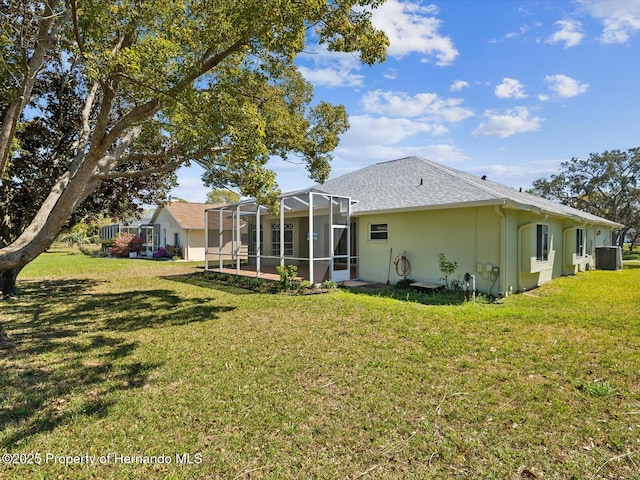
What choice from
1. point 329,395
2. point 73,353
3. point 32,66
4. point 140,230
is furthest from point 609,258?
point 140,230

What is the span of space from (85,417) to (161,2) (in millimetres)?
6714

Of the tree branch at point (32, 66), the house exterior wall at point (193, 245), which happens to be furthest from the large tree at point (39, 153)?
the house exterior wall at point (193, 245)

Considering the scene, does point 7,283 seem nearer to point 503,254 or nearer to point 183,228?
point 183,228

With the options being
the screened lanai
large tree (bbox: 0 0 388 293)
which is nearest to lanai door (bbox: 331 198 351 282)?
the screened lanai

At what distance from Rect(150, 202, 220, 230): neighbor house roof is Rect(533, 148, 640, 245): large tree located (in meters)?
38.8

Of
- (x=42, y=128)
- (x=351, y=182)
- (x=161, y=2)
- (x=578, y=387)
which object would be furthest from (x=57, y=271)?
(x=578, y=387)

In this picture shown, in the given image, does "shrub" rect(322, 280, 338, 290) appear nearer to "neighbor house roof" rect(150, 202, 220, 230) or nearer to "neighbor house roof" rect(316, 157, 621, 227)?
"neighbor house roof" rect(316, 157, 621, 227)

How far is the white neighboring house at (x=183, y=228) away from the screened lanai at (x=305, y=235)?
20.6ft

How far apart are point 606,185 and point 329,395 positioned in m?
43.9

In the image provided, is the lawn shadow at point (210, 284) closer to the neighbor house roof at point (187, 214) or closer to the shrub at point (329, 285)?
the shrub at point (329, 285)

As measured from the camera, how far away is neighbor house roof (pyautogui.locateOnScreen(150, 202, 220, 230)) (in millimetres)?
25875

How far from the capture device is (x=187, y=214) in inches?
1081

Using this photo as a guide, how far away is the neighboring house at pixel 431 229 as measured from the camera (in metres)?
10.3

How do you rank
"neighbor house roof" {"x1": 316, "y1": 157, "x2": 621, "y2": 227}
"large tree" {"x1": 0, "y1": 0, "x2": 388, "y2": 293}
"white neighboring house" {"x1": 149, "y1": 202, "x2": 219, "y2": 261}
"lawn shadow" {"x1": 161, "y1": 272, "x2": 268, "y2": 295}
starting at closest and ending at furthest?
"large tree" {"x1": 0, "y1": 0, "x2": 388, "y2": 293}
"neighbor house roof" {"x1": 316, "y1": 157, "x2": 621, "y2": 227}
"lawn shadow" {"x1": 161, "y1": 272, "x2": 268, "y2": 295}
"white neighboring house" {"x1": 149, "y1": 202, "x2": 219, "y2": 261}
